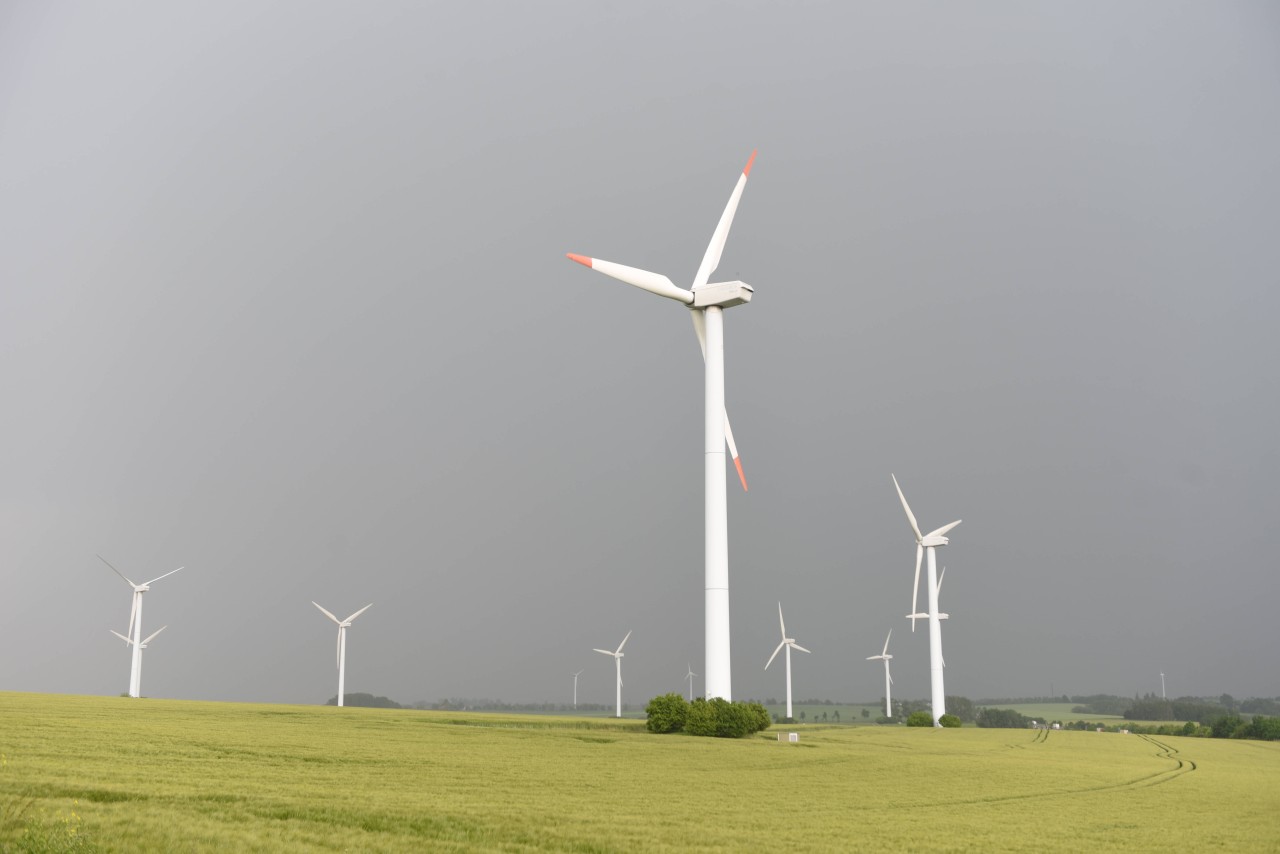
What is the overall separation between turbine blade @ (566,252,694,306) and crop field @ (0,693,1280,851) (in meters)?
30.0

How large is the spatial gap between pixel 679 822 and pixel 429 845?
8.16 meters

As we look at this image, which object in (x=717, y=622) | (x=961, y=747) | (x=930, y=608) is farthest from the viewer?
(x=930, y=608)

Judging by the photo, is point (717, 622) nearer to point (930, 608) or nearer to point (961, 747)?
point (961, 747)

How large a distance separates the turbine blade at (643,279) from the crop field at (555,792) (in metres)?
30.0

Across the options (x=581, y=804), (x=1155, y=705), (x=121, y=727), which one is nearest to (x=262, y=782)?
(x=581, y=804)

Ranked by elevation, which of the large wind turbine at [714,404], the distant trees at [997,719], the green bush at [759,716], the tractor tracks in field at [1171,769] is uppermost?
the large wind turbine at [714,404]

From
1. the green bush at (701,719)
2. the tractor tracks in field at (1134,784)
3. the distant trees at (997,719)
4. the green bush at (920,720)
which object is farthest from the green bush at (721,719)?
the distant trees at (997,719)

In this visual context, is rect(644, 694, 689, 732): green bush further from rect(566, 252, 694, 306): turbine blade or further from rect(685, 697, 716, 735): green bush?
rect(566, 252, 694, 306): turbine blade

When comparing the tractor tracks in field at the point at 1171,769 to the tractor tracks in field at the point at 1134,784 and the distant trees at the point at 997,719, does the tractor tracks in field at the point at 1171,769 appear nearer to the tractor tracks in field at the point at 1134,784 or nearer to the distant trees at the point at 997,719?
the tractor tracks in field at the point at 1134,784

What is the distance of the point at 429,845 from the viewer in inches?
846

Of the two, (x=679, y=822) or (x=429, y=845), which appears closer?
(x=429, y=845)

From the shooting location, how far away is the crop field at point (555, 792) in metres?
22.5

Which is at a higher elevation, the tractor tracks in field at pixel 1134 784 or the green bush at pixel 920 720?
the tractor tracks in field at pixel 1134 784

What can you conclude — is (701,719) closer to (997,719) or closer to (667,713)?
(667,713)
